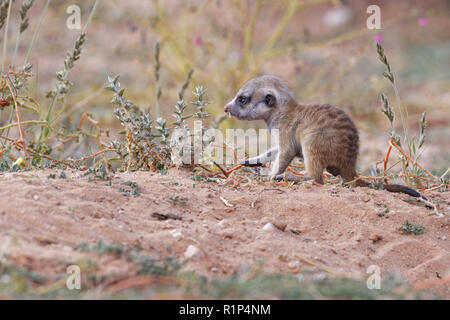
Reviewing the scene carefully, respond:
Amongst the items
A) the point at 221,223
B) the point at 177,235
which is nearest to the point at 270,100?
the point at 221,223

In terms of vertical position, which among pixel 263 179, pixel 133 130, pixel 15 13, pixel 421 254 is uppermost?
pixel 15 13

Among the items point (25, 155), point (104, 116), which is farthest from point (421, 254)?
point (104, 116)

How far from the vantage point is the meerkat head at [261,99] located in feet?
15.7

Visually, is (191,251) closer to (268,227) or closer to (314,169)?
(268,227)

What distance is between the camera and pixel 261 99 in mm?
4820

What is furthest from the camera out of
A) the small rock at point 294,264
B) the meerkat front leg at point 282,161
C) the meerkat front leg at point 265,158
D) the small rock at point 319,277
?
the meerkat front leg at point 265,158

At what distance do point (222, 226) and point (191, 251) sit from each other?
48 centimetres

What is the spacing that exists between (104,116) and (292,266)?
8.84 m

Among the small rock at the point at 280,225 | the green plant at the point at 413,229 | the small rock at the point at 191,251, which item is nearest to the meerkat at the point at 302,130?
the green plant at the point at 413,229

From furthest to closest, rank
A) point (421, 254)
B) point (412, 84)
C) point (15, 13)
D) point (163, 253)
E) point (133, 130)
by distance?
point (15, 13), point (412, 84), point (133, 130), point (421, 254), point (163, 253)

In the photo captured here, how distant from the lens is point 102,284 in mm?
2400

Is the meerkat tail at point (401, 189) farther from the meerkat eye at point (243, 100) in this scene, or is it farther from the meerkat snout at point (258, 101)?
the meerkat eye at point (243, 100)
